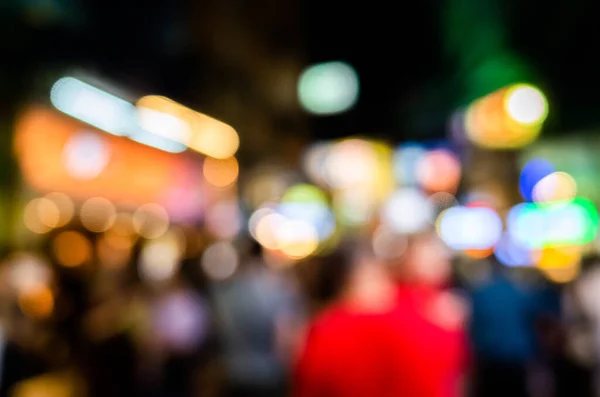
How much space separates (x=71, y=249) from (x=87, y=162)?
1015mm

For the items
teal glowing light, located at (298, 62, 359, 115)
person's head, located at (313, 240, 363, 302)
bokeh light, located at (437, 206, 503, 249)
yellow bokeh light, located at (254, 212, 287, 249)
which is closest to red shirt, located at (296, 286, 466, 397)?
person's head, located at (313, 240, 363, 302)

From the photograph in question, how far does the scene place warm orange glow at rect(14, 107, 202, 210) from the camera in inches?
243

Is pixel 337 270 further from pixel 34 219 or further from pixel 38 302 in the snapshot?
pixel 34 219

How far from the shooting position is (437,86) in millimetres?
16297

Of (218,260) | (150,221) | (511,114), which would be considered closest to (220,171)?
(150,221)

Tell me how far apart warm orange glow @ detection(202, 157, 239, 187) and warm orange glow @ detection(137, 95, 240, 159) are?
12 cm

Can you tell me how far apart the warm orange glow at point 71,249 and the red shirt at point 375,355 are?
12.3 ft

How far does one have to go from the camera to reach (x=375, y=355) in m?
3.16

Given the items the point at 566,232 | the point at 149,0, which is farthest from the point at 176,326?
the point at 566,232

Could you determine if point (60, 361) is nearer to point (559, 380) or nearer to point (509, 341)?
point (509, 341)

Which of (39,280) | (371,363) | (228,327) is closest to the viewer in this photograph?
(371,363)

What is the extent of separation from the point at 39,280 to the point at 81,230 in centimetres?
74

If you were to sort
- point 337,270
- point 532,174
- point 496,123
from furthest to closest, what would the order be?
1. point 532,174
2. point 496,123
3. point 337,270

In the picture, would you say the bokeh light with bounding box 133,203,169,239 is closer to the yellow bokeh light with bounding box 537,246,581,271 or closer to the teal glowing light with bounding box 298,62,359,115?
the teal glowing light with bounding box 298,62,359,115
